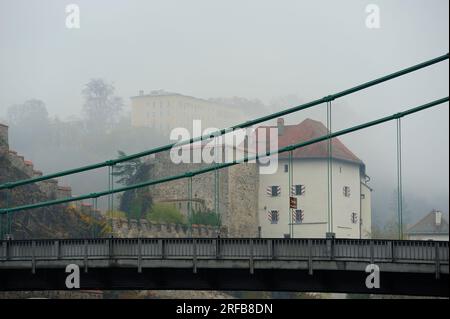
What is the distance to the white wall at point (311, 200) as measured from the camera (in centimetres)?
13888

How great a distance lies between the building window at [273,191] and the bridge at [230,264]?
3110 inches

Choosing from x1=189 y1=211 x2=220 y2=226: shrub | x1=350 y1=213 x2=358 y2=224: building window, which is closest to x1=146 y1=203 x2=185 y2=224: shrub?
x1=189 y1=211 x2=220 y2=226: shrub

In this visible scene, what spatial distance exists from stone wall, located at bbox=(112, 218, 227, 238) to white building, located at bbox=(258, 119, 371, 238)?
1480 centimetres

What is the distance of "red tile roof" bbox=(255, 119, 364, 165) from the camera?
462 feet

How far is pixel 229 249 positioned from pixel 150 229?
57.7 meters

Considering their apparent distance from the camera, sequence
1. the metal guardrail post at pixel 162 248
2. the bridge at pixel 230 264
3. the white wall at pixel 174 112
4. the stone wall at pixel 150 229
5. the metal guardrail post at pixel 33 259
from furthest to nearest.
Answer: the white wall at pixel 174 112 → the stone wall at pixel 150 229 → the metal guardrail post at pixel 33 259 → the metal guardrail post at pixel 162 248 → the bridge at pixel 230 264

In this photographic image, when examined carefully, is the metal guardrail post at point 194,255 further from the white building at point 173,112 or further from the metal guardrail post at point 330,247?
the white building at point 173,112

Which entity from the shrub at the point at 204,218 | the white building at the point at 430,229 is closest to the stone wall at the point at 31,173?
the shrub at the point at 204,218

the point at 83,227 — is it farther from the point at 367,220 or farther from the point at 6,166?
the point at 367,220

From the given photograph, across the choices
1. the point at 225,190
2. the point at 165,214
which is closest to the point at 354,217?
the point at 225,190

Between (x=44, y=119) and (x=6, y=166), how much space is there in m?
68.8

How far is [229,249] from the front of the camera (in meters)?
57.8
